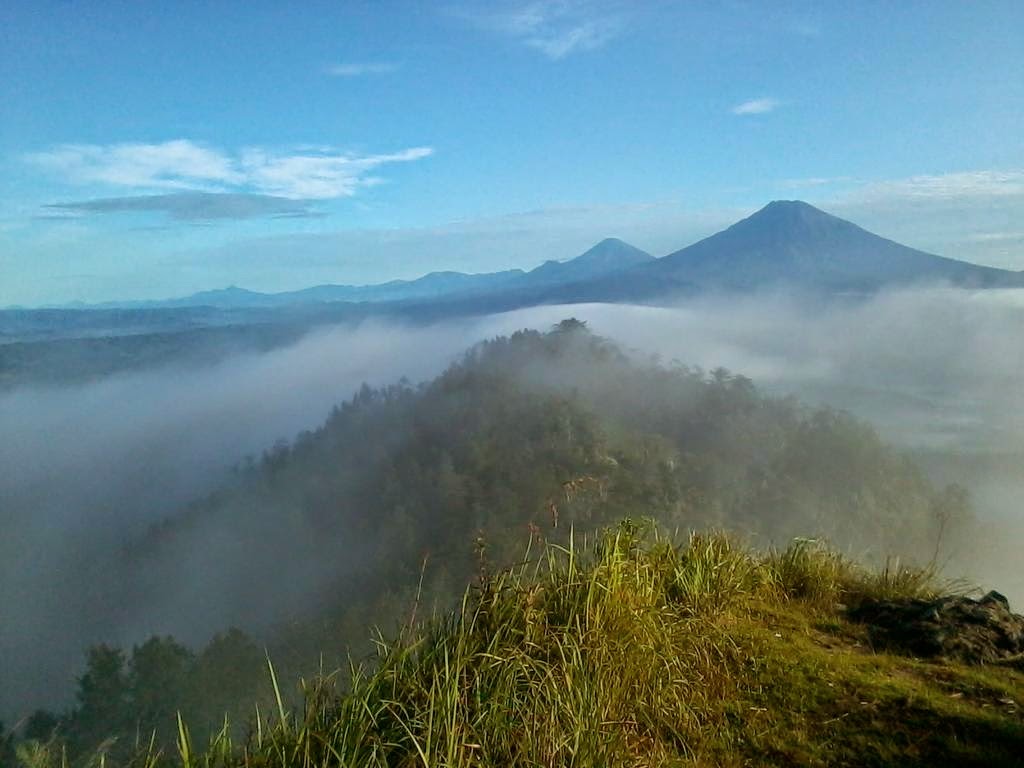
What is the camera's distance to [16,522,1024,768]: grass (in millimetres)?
2654

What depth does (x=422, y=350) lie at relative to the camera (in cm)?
8662

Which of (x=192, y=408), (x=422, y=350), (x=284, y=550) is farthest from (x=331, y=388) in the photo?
(x=284, y=550)

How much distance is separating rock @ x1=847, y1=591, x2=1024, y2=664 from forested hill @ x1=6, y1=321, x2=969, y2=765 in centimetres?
1973

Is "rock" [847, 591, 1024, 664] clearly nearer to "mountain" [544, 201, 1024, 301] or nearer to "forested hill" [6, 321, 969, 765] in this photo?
"forested hill" [6, 321, 969, 765]

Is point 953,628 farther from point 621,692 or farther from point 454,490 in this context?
point 454,490

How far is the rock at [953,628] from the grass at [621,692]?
16cm

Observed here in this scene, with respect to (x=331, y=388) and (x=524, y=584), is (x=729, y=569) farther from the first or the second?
Result: (x=331, y=388)

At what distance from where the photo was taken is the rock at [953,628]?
4105mm

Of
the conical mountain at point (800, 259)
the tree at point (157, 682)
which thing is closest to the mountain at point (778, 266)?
the conical mountain at point (800, 259)

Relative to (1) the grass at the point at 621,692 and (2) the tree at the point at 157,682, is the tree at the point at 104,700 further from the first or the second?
(1) the grass at the point at 621,692

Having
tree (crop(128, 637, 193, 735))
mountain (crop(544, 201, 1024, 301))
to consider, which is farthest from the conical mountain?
tree (crop(128, 637, 193, 735))

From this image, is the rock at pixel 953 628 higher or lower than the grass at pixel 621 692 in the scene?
lower

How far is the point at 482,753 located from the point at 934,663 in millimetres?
2966

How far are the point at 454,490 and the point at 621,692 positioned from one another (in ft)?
124
